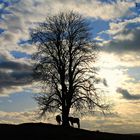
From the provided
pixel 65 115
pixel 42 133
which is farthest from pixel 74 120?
pixel 42 133

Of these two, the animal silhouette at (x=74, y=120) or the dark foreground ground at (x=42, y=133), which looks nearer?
the dark foreground ground at (x=42, y=133)

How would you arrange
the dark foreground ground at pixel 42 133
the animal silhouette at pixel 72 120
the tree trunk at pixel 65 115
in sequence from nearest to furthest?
the dark foreground ground at pixel 42 133 → the tree trunk at pixel 65 115 → the animal silhouette at pixel 72 120

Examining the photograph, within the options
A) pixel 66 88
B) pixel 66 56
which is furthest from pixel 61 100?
pixel 66 56

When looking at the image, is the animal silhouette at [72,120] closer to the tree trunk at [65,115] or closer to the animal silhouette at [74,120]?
the animal silhouette at [74,120]

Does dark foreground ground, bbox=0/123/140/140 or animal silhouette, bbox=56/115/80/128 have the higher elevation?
animal silhouette, bbox=56/115/80/128

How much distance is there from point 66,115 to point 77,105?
83.3 inches

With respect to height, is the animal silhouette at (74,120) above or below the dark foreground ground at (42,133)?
above

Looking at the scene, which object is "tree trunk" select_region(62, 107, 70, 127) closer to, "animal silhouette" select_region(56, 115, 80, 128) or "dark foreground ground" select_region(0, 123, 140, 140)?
"animal silhouette" select_region(56, 115, 80, 128)

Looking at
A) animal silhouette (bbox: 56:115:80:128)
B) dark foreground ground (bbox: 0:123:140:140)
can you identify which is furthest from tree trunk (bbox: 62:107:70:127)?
dark foreground ground (bbox: 0:123:140:140)

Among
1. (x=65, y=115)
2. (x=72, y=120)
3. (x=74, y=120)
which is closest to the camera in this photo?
(x=65, y=115)

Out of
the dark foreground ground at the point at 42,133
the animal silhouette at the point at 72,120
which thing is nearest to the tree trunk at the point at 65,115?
the animal silhouette at the point at 72,120

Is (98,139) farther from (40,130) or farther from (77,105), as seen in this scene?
(77,105)

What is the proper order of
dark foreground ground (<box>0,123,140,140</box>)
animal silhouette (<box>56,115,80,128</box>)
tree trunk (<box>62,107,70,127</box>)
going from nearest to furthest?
1. dark foreground ground (<box>0,123,140,140</box>)
2. tree trunk (<box>62,107,70,127</box>)
3. animal silhouette (<box>56,115,80,128</box>)

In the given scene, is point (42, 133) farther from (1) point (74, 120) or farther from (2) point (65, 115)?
(1) point (74, 120)
